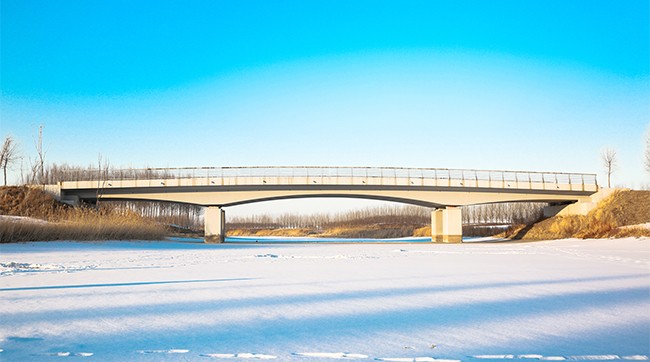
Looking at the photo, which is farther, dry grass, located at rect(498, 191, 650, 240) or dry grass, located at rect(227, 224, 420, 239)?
dry grass, located at rect(227, 224, 420, 239)

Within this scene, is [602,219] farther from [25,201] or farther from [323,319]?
[25,201]

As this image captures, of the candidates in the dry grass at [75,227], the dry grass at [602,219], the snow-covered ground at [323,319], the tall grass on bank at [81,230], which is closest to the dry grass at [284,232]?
the dry grass at [602,219]

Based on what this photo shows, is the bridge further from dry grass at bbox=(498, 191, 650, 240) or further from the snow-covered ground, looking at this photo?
the snow-covered ground

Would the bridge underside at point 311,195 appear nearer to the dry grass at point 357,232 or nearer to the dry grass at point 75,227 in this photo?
the dry grass at point 75,227

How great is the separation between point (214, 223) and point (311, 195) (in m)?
6.49

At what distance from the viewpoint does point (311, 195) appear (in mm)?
30281

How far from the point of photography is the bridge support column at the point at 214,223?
29.1m

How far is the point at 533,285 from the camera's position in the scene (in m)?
5.13

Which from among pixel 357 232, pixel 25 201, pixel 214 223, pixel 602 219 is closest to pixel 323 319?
→ pixel 214 223

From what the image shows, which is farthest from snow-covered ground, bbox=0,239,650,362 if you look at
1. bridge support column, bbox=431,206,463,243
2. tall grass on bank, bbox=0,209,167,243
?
bridge support column, bbox=431,206,463,243

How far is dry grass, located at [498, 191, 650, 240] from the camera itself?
2791 cm

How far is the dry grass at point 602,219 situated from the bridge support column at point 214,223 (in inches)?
813

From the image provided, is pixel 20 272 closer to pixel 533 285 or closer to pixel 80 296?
pixel 80 296

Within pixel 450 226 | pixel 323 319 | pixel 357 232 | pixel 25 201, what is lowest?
pixel 357 232
